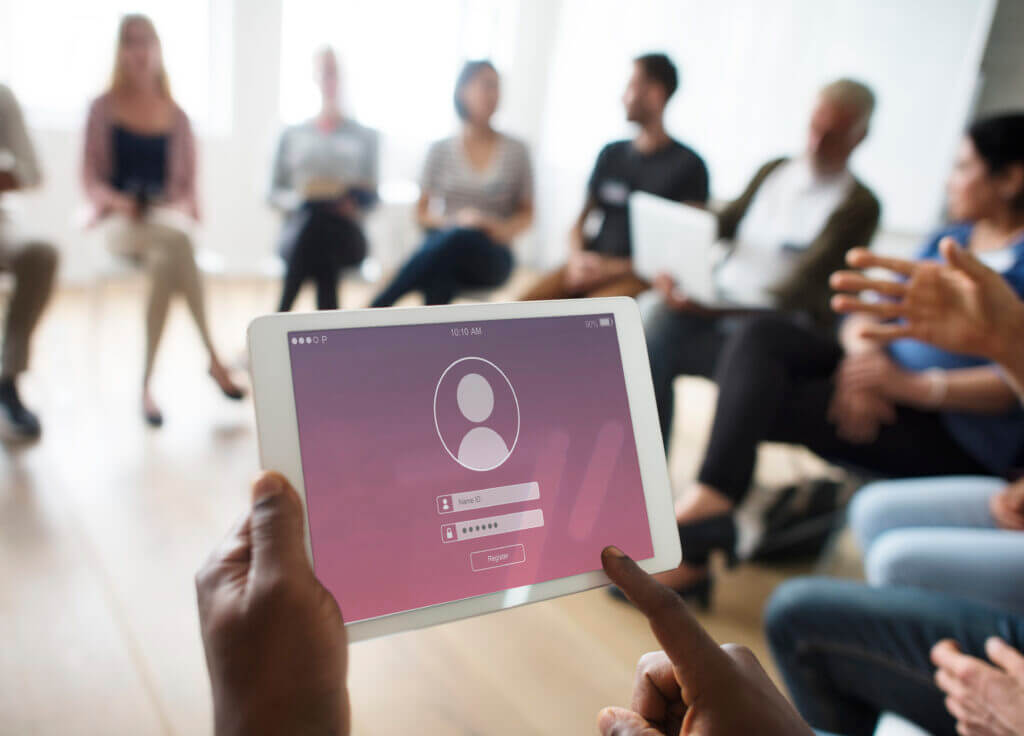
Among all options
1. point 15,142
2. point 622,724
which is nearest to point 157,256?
point 15,142

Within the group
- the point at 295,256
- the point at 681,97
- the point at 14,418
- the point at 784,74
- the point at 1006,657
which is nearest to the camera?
the point at 1006,657

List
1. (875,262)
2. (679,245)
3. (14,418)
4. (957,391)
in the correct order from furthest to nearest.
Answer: (14,418), (679,245), (957,391), (875,262)

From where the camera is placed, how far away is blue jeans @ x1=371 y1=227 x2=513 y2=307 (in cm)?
229

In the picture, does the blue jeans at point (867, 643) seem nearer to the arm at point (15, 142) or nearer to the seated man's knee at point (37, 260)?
the seated man's knee at point (37, 260)

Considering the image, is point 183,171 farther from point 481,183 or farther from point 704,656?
point 704,656

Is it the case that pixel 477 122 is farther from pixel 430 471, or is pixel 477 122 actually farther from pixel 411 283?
pixel 430 471

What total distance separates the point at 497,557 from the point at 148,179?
249 cm

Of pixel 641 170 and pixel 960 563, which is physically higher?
pixel 641 170

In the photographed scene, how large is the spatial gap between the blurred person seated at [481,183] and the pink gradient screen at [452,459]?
6.10ft

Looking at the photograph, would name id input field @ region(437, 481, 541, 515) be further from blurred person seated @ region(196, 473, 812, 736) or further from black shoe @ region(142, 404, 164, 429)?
black shoe @ region(142, 404, 164, 429)

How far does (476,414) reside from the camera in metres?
0.54

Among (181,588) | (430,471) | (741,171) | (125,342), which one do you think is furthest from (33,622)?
(741,171)

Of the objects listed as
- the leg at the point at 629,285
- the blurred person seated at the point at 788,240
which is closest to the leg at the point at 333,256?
the leg at the point at 629,285

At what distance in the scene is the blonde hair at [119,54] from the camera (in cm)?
234
